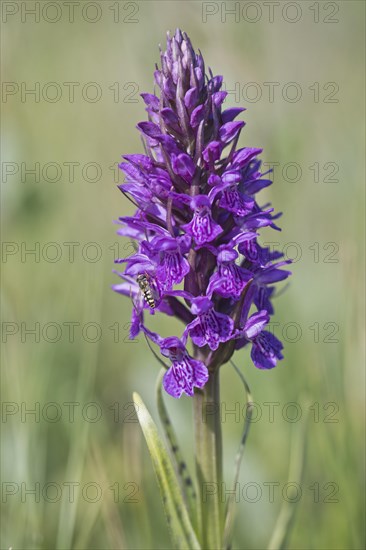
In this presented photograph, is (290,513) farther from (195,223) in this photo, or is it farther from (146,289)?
(195,223)

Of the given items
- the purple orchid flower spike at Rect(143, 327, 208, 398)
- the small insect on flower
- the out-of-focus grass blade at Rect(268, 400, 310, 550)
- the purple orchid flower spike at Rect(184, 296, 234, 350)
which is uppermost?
the small insect on flower

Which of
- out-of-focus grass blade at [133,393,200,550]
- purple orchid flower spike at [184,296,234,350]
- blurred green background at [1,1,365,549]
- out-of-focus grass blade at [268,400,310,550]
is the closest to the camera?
purple orchid flower spike at [184,296,234,350]

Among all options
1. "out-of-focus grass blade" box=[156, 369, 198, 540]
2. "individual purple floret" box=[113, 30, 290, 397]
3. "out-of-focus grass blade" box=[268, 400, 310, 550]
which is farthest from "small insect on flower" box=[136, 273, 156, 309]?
"out-of-focus grass blade" box=[268, 400, 310, 550]

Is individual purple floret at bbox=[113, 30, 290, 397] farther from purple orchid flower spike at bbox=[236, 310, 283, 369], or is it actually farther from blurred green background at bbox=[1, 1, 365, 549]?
blurred green background at bbox=[1, 1, 365, 549]

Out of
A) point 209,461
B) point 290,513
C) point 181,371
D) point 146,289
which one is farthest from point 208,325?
point 290,513

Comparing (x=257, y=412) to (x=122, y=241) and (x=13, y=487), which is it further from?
(x=122, y=241)

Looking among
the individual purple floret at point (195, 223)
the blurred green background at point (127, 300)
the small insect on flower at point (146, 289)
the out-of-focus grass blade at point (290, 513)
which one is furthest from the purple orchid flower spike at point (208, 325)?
the blurred green background at point (127, 300)

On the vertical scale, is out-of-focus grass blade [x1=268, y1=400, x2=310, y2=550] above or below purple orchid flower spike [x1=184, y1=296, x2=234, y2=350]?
below
